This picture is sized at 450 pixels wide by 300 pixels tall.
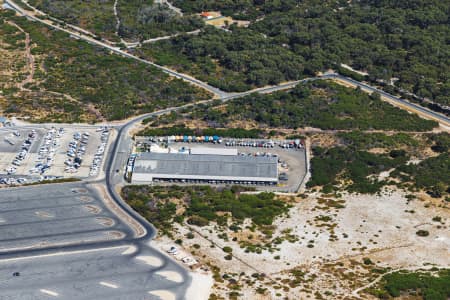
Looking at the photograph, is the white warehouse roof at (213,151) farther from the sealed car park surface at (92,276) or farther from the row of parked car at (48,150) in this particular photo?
the sealed car park surface at (92,276)

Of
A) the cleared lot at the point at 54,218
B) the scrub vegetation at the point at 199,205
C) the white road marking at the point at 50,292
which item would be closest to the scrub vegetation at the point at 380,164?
the scrub vegetation at the point at 199,205

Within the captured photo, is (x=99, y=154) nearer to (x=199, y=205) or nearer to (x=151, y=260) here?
(x=199, y=205)

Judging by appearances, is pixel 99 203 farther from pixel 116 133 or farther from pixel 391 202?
pixel 391 202

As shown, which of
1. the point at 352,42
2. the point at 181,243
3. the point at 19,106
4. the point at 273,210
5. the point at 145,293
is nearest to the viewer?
the point at 145,293

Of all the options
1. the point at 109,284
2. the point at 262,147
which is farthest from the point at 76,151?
the point at 109,284

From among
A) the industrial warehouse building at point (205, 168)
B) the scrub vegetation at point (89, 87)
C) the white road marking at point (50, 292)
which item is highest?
the scrub vegetation at point (89, 87)

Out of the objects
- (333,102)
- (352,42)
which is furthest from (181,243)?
(352,42)
